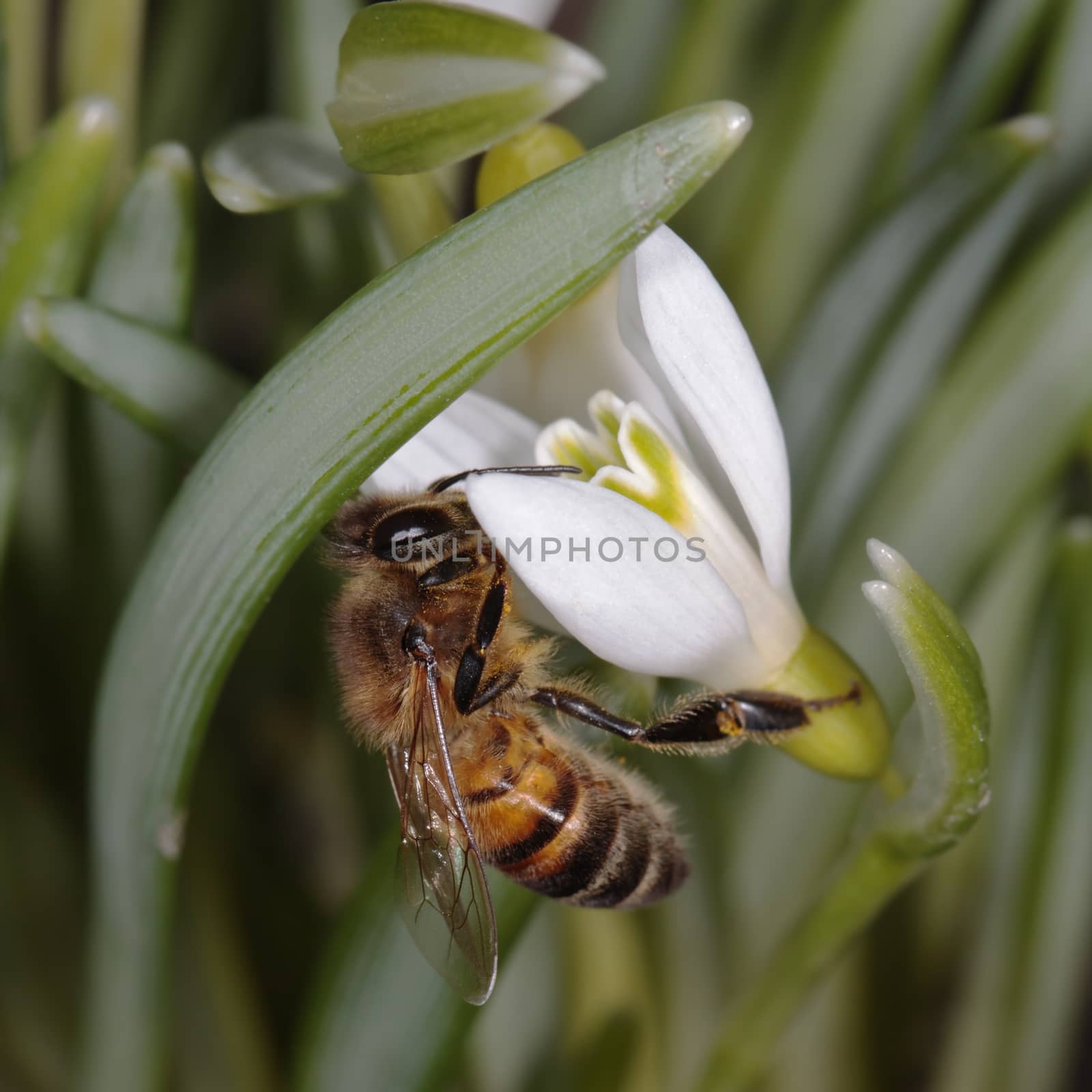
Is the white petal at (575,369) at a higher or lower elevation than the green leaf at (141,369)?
higher

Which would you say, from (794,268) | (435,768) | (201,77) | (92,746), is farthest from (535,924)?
(201,77)

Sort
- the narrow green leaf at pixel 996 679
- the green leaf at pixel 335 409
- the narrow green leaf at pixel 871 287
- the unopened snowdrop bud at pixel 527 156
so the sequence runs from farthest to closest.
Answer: the narrow green leaf at pixel 996 679 → the narrow green leaf at pixel 871 287 → the unopened snowdrop bud at pixel 527 156 → the green leaf at pixel 335 409

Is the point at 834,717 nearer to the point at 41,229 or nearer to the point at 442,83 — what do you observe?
the point at 442,83

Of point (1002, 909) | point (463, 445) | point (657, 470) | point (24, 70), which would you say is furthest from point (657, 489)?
point (24, 70)

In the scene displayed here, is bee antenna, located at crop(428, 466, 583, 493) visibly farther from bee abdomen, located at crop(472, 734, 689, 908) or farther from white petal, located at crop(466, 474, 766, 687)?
bee abdomen, located at crop(472, 734, 689, 908)

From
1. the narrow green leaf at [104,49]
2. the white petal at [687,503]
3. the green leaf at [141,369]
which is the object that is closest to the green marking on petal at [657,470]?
the white petal at [687,503]

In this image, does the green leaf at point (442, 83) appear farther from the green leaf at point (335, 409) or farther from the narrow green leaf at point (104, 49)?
the narrow green leaf at point (104, 49)

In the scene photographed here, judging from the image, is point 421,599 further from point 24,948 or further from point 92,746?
point 24,948
